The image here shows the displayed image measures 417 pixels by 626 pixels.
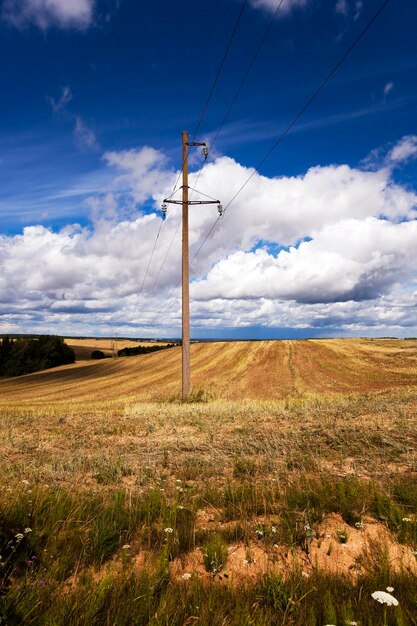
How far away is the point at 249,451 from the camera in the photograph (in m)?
8.61

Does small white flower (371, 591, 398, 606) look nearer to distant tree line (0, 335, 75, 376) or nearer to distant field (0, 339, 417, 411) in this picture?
distant field (0, 339, 417, 411)

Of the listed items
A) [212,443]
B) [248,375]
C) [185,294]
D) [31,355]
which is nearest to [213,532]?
[212,443]

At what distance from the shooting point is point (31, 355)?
356 feet

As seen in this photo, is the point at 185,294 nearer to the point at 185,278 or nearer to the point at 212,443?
the point at 185,278

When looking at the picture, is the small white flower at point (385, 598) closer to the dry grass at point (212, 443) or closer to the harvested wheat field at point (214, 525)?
the harvested wheat field at point (214, 525)

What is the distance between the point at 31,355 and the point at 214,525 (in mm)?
116659

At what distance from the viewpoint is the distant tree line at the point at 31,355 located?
4129 inches

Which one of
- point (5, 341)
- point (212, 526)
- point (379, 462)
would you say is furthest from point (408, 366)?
point (5, 341)

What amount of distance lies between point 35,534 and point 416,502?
4.94 m

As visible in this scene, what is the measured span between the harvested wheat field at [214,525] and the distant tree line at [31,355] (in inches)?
4127

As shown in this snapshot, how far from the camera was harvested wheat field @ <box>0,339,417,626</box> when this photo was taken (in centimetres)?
305

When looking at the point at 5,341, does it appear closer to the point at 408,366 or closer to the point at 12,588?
the point at 408,366

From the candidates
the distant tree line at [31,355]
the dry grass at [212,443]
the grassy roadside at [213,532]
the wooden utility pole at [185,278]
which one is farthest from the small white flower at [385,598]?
the distant tree line at [31,355]

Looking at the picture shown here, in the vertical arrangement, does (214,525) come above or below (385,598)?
below
